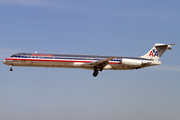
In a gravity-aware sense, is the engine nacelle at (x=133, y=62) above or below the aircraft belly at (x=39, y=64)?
above

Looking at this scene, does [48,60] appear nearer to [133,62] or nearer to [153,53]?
[133,62]

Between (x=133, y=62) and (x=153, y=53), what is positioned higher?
(x=153, y=53)

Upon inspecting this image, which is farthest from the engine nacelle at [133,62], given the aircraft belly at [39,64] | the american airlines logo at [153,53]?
the aircraft belly at [39,64]

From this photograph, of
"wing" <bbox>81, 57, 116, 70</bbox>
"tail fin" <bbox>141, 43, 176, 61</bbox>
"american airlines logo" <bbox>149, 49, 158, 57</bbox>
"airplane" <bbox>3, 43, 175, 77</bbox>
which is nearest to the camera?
"wing" <bbox>81, 57, 116, 70</bbox>

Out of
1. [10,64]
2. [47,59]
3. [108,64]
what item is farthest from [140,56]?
[10,64]

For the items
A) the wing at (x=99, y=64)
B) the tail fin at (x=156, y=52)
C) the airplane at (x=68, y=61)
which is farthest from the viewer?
the tail fin at (x=156, y=52)

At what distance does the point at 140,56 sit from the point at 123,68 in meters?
5.35

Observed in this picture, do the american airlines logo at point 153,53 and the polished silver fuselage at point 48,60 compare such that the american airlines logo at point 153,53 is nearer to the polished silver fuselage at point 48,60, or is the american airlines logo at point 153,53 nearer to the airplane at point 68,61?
the airplane at point 68,61

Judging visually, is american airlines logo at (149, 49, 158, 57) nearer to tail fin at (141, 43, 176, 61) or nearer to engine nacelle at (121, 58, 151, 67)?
tail fin at (141, 43, 176, 61)

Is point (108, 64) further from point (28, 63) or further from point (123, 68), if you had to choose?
point (28, 63)

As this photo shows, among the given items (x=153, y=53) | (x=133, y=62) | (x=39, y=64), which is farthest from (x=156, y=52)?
(x=39, y=64)

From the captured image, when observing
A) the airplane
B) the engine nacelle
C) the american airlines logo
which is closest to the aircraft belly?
the airplane

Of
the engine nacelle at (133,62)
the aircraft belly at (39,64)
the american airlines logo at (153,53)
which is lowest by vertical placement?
the aircraft belly at (39,64)

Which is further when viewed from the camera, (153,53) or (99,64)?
(153,53)
